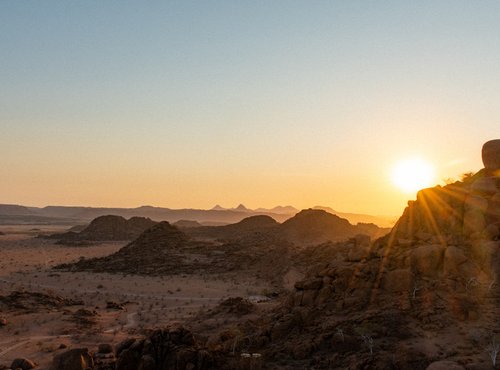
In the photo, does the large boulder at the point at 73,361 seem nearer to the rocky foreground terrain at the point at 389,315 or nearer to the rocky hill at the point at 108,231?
the rocky foreground terrain at the point at 389,315

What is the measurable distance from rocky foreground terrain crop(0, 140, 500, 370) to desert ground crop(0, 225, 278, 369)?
149 cm

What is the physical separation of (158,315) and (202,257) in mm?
21004

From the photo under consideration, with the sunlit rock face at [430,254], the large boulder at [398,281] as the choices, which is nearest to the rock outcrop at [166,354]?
the sunlit rock face at [430,254]

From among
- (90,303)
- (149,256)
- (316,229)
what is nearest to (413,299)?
(90,303)

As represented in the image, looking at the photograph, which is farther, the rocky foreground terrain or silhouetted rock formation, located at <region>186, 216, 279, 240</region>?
silhouetted rock formation, located at <region>186, 216, 279, 240</region>

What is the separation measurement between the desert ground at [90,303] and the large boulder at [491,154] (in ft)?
44.9

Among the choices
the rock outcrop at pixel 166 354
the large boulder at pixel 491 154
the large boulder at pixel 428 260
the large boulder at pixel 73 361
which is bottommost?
the large boulder at pixel 73 361

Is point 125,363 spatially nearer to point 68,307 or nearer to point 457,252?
point 457,252

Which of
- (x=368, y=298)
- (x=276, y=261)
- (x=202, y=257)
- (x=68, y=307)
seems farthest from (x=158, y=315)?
(x=202, y=257)

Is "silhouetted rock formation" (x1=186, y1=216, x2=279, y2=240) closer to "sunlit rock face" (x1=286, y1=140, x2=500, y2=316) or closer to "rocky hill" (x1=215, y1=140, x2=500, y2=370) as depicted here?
"sunlit rock face" (x1=286, y1=140, x2=500, y2=316)

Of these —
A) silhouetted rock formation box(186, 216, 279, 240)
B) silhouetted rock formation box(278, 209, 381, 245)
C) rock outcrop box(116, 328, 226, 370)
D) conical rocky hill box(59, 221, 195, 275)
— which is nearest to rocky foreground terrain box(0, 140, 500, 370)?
rock outcrop box(116, 328, 226, 370)

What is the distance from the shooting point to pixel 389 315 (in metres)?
13.3

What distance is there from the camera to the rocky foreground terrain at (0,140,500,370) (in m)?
12.2

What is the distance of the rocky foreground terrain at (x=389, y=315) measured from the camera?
1216 cm
